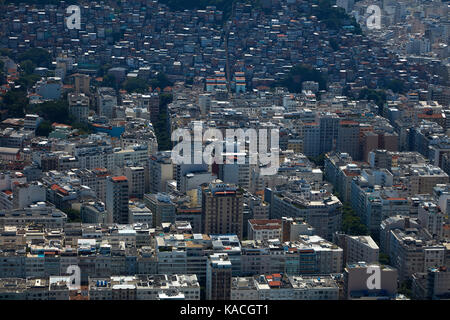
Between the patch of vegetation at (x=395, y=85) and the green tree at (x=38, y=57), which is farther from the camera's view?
the green tree at (x=38, y=57)

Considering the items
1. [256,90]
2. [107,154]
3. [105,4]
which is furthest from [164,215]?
[105,4]

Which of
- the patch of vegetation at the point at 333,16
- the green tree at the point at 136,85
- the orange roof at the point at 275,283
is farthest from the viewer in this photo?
the patch of vegetation at the point at 333,16

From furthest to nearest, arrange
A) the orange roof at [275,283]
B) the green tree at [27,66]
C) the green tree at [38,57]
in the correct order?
the green tree at [38,57]
the green tree at [27,66]
the orange roof at [275,283]
